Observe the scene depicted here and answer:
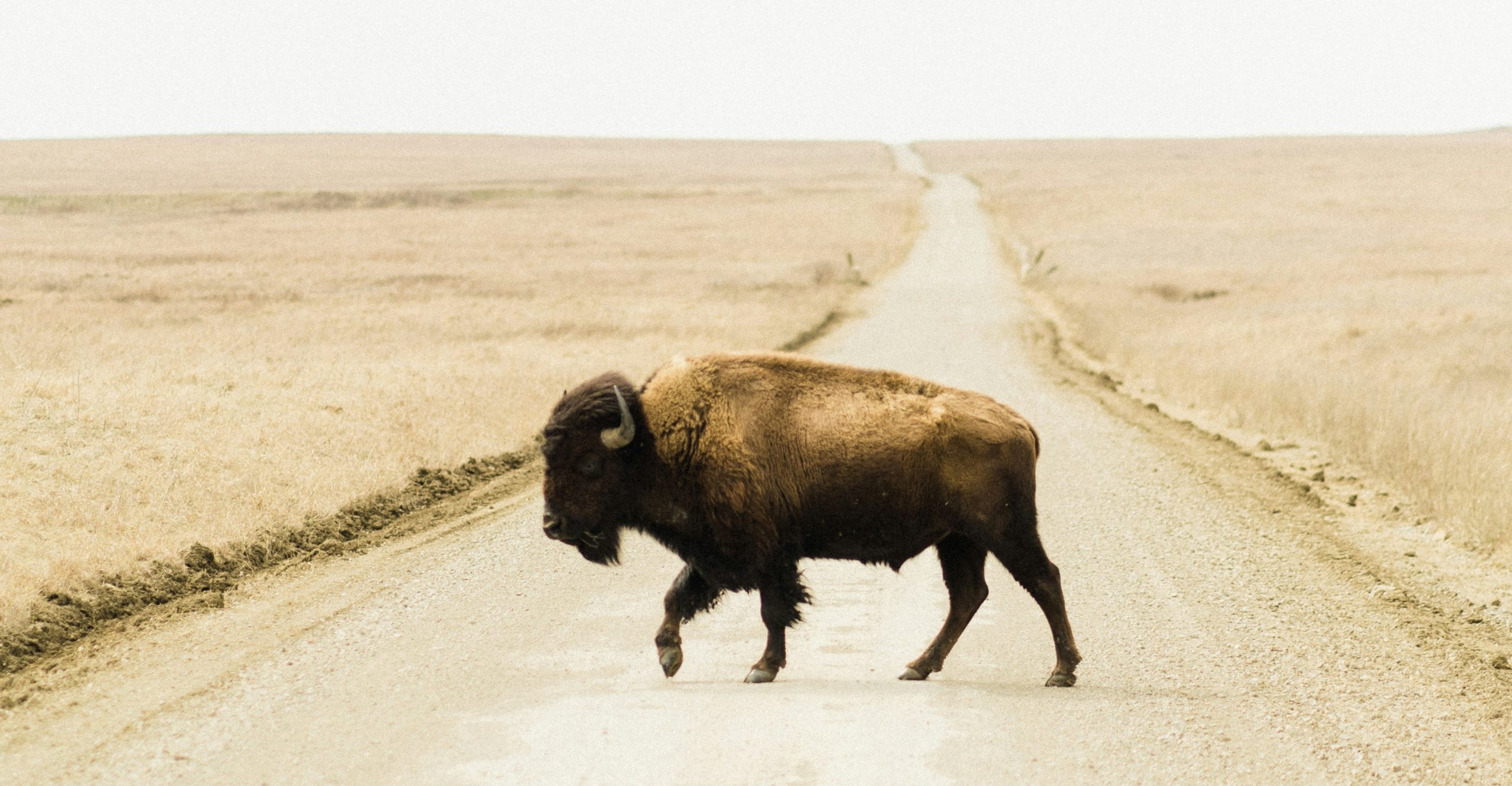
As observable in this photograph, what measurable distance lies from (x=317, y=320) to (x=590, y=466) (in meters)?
23.0

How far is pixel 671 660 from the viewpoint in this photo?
7316 mm

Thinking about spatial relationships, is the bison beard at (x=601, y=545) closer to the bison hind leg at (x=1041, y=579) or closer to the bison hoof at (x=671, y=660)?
the bison hoof at (x=671, y=660)

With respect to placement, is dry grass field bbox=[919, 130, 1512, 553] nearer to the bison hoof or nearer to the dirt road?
the dirt road

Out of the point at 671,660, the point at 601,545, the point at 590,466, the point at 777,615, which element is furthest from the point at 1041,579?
the point at 590,466

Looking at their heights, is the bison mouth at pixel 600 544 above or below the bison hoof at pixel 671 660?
above

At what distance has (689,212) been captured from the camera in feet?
255

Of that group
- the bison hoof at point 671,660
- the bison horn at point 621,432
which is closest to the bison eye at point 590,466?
the bison horn at point 621,432

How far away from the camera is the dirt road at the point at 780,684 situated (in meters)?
6.05

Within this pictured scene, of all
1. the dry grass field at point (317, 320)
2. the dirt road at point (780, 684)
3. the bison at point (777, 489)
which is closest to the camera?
the dirt road at point (780, 684)

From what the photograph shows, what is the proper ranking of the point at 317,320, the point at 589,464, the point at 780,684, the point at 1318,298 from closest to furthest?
the point at 780,684 → the point at 589,464 → the point at 317,320 → the point at 1318,298

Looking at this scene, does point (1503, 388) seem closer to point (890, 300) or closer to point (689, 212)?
point (890, 300)

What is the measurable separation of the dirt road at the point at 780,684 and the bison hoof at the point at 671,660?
10cm

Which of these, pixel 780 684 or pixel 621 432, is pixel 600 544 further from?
pixel 780 684

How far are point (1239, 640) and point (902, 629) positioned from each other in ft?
7.04
